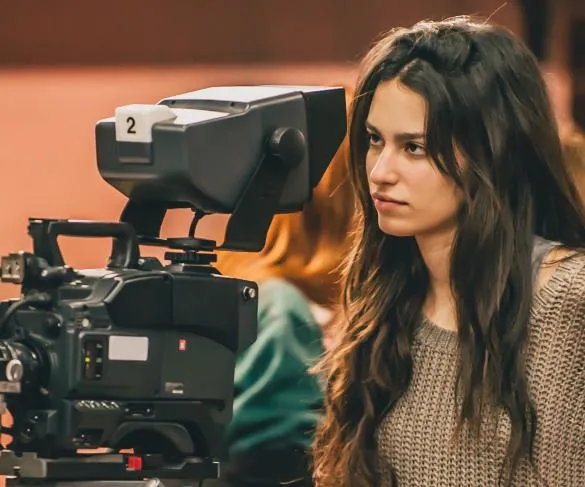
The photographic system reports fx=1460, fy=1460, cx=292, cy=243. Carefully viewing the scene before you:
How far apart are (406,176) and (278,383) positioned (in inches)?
30.8

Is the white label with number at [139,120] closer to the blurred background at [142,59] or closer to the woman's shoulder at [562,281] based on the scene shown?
the woman's shoulder at [562,281]

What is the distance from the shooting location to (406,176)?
70.5 inches

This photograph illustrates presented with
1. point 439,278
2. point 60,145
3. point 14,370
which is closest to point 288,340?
point 439,278

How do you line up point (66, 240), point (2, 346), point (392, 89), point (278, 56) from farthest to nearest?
point (66, 240) < point (278, 56) < point (392, 89) < point (2, 346)

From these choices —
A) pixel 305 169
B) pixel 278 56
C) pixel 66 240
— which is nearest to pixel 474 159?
pixel 305 169

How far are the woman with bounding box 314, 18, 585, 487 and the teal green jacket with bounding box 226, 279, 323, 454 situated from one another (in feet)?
1.90

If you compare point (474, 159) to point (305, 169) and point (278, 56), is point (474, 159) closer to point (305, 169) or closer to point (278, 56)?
point (305, 169)

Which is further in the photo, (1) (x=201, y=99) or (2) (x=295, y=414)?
(2) (x=295, y=414)

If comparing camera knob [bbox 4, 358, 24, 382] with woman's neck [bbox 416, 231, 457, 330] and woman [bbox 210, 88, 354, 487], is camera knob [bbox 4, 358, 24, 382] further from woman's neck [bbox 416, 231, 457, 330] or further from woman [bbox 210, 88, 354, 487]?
woman [bbox 210, 88, 354, 487]

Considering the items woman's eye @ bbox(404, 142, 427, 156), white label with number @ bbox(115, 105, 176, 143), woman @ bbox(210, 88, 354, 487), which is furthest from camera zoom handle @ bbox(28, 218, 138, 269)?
woman @ bbox(210, 88, 354, 487)

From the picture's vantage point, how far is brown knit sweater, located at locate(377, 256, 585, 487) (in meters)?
1.78

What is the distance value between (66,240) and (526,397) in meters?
2.34

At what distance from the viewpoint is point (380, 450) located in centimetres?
189

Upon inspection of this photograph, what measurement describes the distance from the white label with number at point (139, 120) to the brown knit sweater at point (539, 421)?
0.47 metres
